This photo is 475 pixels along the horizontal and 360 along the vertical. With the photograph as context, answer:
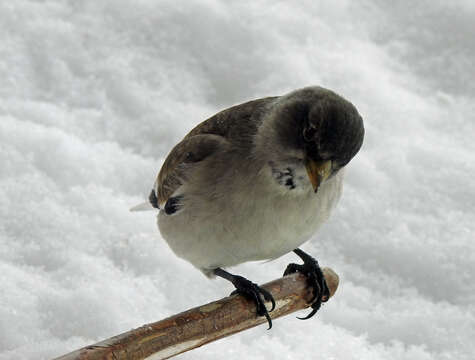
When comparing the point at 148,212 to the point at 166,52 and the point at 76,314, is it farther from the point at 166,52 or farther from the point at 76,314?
the point at 166,52

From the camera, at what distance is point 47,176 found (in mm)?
4719

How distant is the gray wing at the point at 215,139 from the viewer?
3391mm

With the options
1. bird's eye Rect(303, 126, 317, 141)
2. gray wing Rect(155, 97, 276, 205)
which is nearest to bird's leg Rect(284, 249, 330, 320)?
gray wing Rect(155, 97, 276, 205)

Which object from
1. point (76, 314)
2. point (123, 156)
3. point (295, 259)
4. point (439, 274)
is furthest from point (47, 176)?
point (439, 274)

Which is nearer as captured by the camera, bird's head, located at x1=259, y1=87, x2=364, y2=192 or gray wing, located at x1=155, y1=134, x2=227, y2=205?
bird's head, located at x1=259, y1=87, x2=364, y2=192

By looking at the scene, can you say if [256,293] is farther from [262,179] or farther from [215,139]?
[215,139]

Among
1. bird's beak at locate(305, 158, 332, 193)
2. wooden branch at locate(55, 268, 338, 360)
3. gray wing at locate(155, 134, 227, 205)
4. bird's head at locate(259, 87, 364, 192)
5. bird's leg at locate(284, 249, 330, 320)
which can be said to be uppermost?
gray wing at locate(155, 134, 227, 205)

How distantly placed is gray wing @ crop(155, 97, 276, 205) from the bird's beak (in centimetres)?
39

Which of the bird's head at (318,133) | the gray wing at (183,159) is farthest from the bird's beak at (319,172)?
the gray wing at (183,159)

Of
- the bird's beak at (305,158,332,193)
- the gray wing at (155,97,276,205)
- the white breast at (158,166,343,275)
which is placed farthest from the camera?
the gray wing at (155,97,276,205)

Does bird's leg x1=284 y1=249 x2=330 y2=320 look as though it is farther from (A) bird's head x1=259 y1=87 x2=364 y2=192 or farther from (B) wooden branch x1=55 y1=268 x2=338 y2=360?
(A) bird's head x1=259 y1=87 x2=364 y2=192

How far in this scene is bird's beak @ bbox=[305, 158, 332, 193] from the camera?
3004mm

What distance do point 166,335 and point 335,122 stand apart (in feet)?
3.23

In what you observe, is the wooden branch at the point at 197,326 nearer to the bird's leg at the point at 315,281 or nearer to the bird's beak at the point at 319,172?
the bird's leg at the point at 315,281
